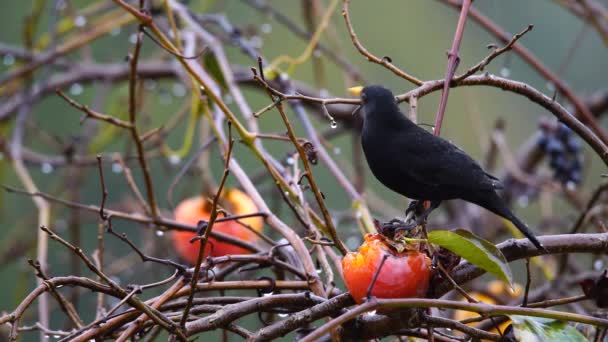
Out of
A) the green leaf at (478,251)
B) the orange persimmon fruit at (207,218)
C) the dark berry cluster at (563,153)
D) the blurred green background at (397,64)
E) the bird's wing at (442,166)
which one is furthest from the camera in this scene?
the blurred green background at (397,64)

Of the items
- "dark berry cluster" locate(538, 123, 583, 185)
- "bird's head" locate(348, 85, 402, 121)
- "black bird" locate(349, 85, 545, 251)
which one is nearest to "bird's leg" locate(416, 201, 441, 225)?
"black bird" locate(349, 85, 545, 251)

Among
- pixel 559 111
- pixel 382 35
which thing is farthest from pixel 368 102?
pixel 382 35

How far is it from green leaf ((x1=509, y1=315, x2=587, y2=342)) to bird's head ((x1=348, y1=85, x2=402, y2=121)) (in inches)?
10.4

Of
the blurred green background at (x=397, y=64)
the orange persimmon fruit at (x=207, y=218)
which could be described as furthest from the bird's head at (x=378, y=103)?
the blurred green background at (x=397, y=64)

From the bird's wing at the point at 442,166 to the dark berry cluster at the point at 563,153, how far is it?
0.93 metres

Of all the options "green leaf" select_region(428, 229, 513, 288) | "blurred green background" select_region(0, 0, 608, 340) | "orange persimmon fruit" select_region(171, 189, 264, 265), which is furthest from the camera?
"blurred green background" select_region(0, 0, 608, 340)

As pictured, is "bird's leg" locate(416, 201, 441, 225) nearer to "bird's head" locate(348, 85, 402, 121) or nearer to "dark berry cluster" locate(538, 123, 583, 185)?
"bird's head" locate(348, 85, 402, 121)

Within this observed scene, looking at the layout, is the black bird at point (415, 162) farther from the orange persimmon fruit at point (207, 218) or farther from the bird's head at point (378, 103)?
the orange persimmon fruit at point (207, 218)

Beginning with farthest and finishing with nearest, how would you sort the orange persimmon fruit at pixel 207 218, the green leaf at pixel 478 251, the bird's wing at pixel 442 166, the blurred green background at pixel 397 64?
the blurred green background at pixel 397 64 → the orange persimmon fruit at pixel 207 218 → the bird's wing at pixel 442 166 → the green leaf at pixel 478 251

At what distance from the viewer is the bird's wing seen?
2.89 ft

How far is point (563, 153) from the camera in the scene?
183cm

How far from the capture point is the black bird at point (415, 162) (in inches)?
34.8

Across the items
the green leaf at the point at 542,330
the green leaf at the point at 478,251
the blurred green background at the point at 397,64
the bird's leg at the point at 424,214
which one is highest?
the blurred green background at the point at 397,64

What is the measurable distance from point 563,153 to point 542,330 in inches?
45.0
